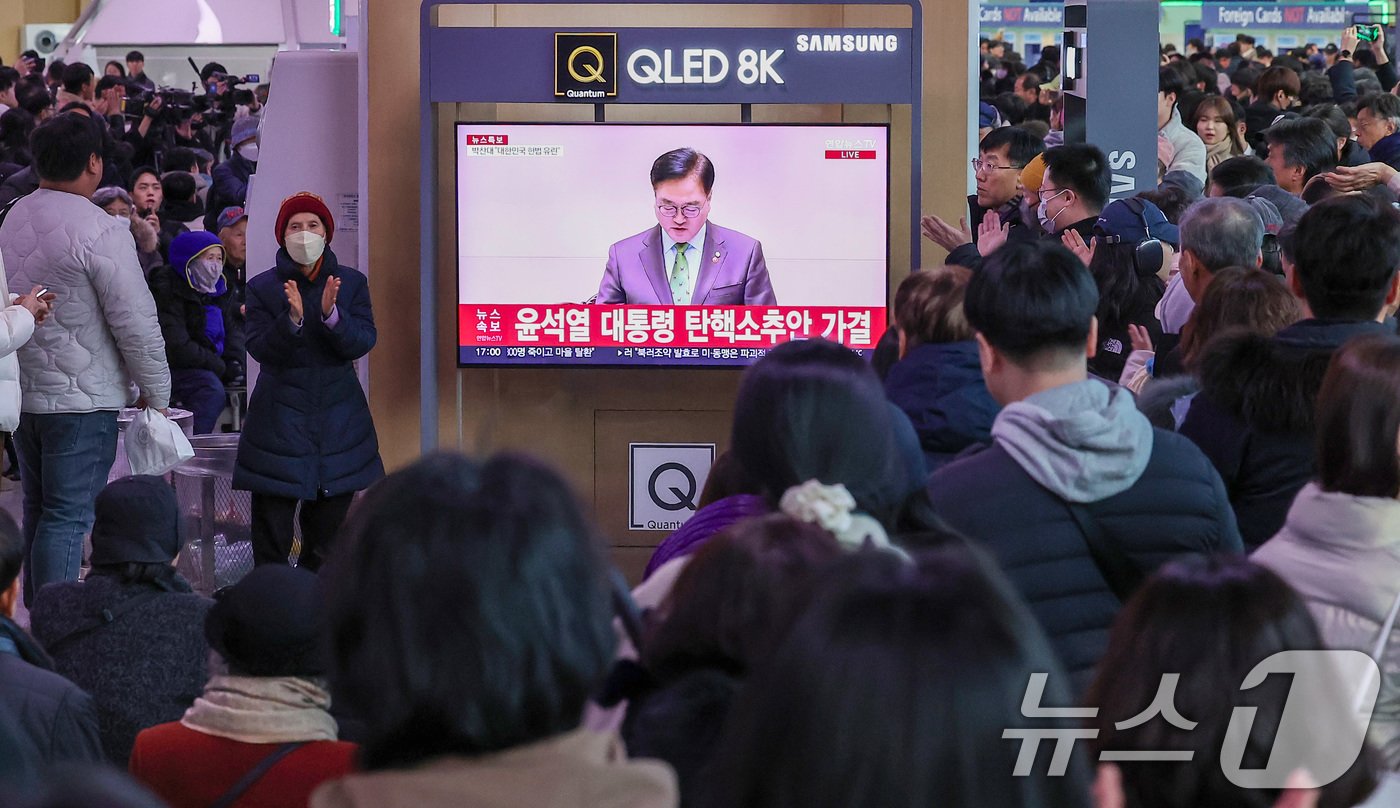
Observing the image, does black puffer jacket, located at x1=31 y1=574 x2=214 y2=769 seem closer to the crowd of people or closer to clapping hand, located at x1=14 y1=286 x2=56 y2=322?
the crowd of people

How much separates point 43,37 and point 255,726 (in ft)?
60.2

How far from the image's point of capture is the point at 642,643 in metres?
1.74

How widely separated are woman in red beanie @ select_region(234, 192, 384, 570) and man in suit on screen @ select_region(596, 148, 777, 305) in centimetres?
98

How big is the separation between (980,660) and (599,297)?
4805 millimetres

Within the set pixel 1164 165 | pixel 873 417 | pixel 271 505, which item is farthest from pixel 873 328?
pixel 873 417

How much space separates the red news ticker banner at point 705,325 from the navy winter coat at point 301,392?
81 centimetres

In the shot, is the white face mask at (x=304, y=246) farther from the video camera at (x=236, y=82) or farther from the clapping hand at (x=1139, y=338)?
the video camera at (x=236, y=82)

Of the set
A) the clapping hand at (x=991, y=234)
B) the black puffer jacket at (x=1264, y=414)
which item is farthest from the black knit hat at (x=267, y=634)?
the clapping hand at (x=991, y=234)

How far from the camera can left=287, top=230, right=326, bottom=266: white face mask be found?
17.2 ft

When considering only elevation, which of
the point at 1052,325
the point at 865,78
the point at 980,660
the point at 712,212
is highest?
the point at 865,78

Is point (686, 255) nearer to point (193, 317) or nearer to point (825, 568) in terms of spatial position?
point (193, 317)

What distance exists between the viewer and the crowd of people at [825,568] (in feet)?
3.91

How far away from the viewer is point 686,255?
5.83 meters

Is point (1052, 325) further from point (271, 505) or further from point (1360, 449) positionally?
point (271, 505)
